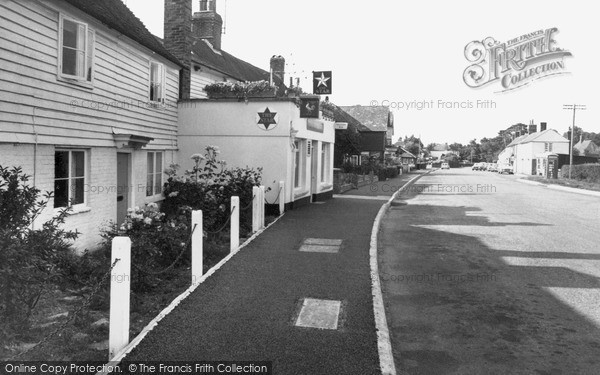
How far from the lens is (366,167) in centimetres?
4091

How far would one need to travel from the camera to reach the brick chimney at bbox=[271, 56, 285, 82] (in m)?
21.2

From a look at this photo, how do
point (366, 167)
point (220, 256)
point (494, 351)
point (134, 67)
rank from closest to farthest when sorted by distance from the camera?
point (494, 351) < point (220, 256) < point (134, 67) < point (366, 167)

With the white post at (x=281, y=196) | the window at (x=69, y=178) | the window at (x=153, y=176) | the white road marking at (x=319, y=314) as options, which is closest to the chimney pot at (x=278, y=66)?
the white post at (x=281, y=196)

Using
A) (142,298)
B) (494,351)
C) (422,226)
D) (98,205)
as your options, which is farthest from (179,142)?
(494,351)

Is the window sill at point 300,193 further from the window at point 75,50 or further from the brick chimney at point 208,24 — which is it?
the brick chimney at point 208,24

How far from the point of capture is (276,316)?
629 cm

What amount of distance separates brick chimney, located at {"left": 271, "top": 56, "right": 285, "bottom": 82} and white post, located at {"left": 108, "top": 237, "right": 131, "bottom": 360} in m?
16.9

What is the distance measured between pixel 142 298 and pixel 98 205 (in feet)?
13.2

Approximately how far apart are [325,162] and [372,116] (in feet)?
128

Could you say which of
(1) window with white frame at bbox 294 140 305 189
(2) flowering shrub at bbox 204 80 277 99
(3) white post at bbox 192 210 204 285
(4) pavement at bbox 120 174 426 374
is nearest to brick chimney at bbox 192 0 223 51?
(1) window with white frame at bbox 294 140 305 189

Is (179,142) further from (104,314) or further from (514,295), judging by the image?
(514,295)

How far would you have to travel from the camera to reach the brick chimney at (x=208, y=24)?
92.8 ft

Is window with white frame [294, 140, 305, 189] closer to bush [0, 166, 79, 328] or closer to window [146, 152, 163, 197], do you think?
window [146, 152, 163, 197]

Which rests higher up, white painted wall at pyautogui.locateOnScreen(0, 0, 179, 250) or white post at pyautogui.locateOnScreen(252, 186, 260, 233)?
white painted wall at pyautogui.locateOnScreen(0, 0, 179, 250)
